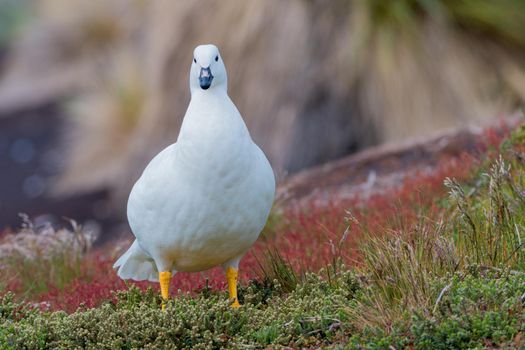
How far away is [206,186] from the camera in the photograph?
4.08 m

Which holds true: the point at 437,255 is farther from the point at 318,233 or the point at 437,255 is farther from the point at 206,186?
the point at 318,233

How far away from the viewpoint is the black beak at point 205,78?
161 inches

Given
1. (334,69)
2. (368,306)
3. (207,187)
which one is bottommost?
(368,306)

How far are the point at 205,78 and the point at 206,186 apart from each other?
47cm

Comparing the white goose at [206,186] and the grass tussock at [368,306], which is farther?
the white goose at [206,186]

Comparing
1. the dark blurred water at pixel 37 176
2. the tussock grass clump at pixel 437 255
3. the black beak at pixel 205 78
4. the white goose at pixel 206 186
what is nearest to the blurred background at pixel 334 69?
the dark blurred water at pixel 37 176

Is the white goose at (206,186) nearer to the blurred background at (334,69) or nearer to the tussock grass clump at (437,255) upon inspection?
the tussock grass clump at (437,255)

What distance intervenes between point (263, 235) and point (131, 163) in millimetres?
5660

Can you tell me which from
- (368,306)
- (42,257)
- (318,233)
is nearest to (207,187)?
(368,306)

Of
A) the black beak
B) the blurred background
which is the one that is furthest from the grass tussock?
the blurred background

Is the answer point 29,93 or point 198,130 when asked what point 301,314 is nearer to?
point 198,130

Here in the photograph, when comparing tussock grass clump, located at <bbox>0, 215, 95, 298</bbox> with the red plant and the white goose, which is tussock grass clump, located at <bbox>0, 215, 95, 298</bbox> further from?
the white goose

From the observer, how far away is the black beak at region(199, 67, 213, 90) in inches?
161

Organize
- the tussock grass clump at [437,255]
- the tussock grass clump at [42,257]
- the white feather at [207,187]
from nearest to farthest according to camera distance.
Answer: the tussock grass clump at [437,255] < the white feather at [207,187] < the tussock grass clump at [42,257]
